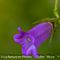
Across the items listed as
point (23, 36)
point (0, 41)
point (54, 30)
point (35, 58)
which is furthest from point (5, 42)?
point (54, 30)

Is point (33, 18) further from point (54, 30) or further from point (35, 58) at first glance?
point (35, 58)

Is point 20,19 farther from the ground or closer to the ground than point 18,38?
farther from the ground

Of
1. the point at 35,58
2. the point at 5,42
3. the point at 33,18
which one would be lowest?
the point at 35,58
